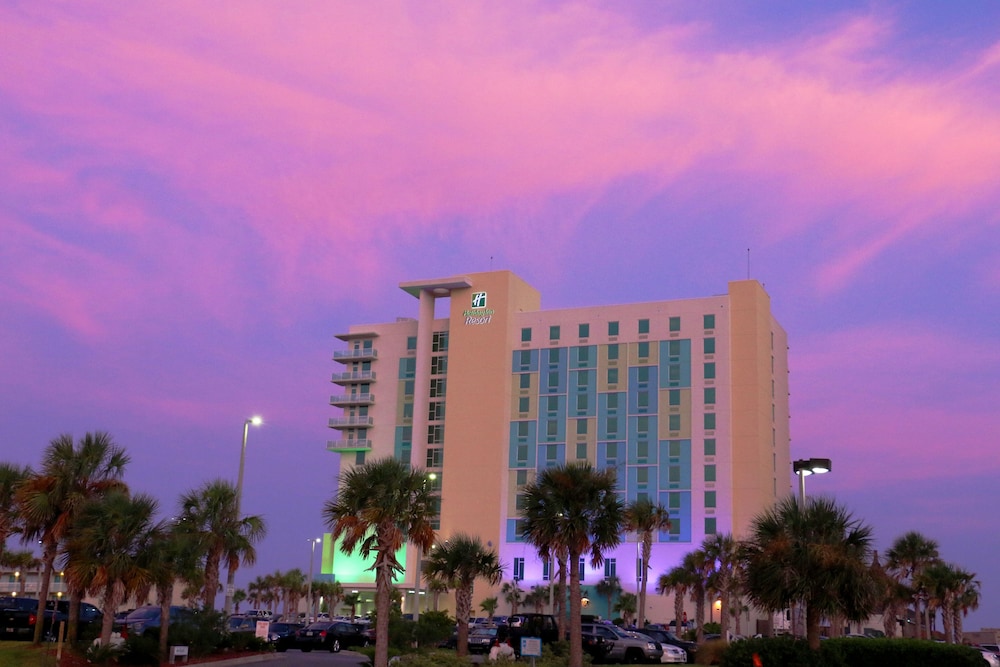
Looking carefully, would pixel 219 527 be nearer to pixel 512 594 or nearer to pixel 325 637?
pixel 325 637

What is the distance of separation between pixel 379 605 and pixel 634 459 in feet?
243

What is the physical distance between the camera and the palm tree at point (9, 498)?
133 ft

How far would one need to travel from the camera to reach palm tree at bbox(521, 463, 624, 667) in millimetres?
39750

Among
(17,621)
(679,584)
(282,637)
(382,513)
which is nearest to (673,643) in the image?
(282,637)

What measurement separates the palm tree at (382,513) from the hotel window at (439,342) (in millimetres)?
83295

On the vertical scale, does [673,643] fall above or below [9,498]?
below

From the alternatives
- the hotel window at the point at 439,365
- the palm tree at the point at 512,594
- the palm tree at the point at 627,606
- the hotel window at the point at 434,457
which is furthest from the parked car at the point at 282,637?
the hotel window at the point at 439,365

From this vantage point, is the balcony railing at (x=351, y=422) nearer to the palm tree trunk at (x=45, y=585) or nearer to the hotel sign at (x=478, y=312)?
the hotel sign at (x=478, y=312)

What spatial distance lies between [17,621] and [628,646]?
2425cm

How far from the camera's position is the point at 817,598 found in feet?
105

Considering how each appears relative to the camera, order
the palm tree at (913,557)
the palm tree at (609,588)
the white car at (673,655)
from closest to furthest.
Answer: the white car at (673,655), the palm tree at (913,557), the palm tree at (609,588)

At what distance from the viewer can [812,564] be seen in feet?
105

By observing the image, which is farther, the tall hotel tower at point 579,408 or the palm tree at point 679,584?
the tall hotel tower at point 579,408

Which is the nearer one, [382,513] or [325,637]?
[382,513]
